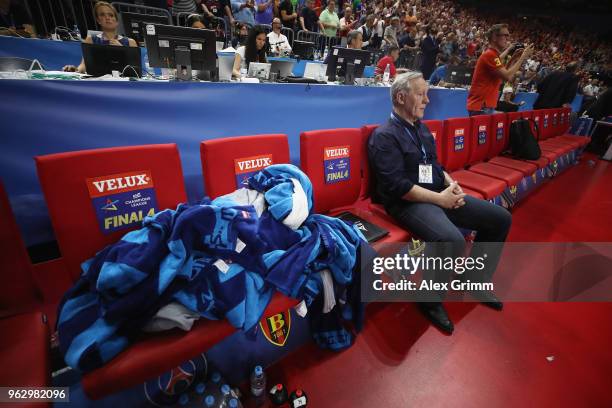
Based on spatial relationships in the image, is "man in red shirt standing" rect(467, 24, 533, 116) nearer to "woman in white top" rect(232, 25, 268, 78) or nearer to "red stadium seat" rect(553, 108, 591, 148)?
"red stadium seat" rect(553, 108, 591, 148)

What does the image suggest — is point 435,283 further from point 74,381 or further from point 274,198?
point 74,381

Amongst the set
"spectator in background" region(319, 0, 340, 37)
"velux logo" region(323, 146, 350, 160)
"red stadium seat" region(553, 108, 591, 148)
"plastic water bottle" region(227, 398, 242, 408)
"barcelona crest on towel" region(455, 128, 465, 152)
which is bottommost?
"plastic water bottle" region(227, 398, 242, 408)

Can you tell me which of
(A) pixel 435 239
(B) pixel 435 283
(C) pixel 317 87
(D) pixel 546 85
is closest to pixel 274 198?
(A) pixel 435 239

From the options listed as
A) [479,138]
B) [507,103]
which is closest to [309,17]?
[507,103]

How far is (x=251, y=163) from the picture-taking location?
1.49 meters

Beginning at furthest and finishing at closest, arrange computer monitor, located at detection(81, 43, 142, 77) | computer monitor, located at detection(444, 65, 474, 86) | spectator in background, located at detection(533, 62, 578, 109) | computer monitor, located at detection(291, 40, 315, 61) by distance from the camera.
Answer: spectator in background, located at detection(533, 62, 578, 109)
computer monitor, located at detection(444, 65, 474, 86)
computer monitor, located at detection(291, 40, 315, 61)
computer monitor, located at detection(81, 43, 142, 77)

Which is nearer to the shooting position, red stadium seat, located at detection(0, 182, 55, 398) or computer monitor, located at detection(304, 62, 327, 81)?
red stadium seat, located at detection(0, 182, 55, 398)

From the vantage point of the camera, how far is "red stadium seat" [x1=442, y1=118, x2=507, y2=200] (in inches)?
90.4

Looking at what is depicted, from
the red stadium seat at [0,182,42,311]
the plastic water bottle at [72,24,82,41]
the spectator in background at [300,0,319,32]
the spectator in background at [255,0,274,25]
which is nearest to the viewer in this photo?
the red stadium seat at [0,182,42,311]

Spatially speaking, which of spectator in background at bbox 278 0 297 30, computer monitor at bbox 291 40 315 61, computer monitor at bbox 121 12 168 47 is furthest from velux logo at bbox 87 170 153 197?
spectator in background at bbox 278 0 297 30

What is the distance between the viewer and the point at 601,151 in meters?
6.13

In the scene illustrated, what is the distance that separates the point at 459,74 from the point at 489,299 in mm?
4223

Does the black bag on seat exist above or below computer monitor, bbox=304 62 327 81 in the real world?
below

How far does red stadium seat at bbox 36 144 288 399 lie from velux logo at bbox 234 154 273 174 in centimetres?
28
